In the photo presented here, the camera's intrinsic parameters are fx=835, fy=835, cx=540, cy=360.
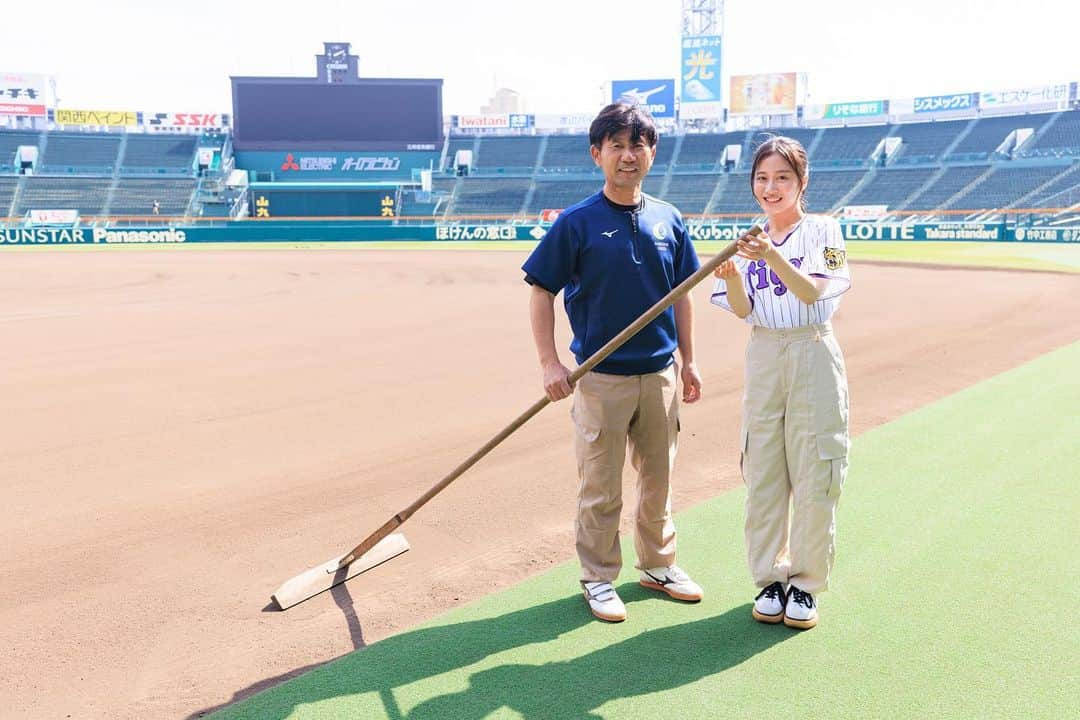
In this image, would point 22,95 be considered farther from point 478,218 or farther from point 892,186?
point 892,186

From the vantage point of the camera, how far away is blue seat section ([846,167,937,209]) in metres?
52.3

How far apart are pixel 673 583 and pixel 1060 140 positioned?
195ft

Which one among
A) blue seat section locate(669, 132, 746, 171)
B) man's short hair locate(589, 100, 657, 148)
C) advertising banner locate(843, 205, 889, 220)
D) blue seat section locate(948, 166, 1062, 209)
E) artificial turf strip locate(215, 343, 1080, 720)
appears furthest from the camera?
blue seat section locate(669, 132, 746, 171)

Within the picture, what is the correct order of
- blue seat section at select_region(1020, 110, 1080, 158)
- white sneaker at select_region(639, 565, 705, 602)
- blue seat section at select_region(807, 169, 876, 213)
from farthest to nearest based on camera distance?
blue seat section at select_region(807, 169, 876, 213)
blue seat section at select_region(1020, 110, 1080, 158)
white sneaker at select_region(639, 565, 705, 602)

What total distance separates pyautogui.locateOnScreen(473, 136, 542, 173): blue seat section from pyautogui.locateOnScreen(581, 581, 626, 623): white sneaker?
61376 mm

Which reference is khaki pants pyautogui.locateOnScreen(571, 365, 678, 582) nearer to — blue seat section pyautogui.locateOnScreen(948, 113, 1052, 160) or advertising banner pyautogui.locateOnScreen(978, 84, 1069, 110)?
blue seat section pyautogui.locateOnScreen(948, 113, 1052, 160)

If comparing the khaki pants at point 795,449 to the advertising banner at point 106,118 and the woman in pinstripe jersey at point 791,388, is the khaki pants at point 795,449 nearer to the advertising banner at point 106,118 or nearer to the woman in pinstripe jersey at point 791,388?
the woman in pinstripe jersey at point 791,388

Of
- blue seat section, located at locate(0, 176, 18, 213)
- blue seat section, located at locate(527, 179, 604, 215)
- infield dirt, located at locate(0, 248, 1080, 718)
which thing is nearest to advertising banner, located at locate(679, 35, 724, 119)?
blue seat section, located at locate(527, 179, 604, 215)

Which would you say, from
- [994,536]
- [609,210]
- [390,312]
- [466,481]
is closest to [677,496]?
[466,481]

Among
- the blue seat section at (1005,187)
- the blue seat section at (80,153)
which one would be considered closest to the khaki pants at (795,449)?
the blue seat section at (1005,187)

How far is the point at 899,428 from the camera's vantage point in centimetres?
686

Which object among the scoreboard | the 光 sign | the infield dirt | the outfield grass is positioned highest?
the 光 sign

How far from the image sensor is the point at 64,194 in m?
55.2

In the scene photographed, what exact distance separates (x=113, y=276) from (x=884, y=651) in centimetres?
2329
